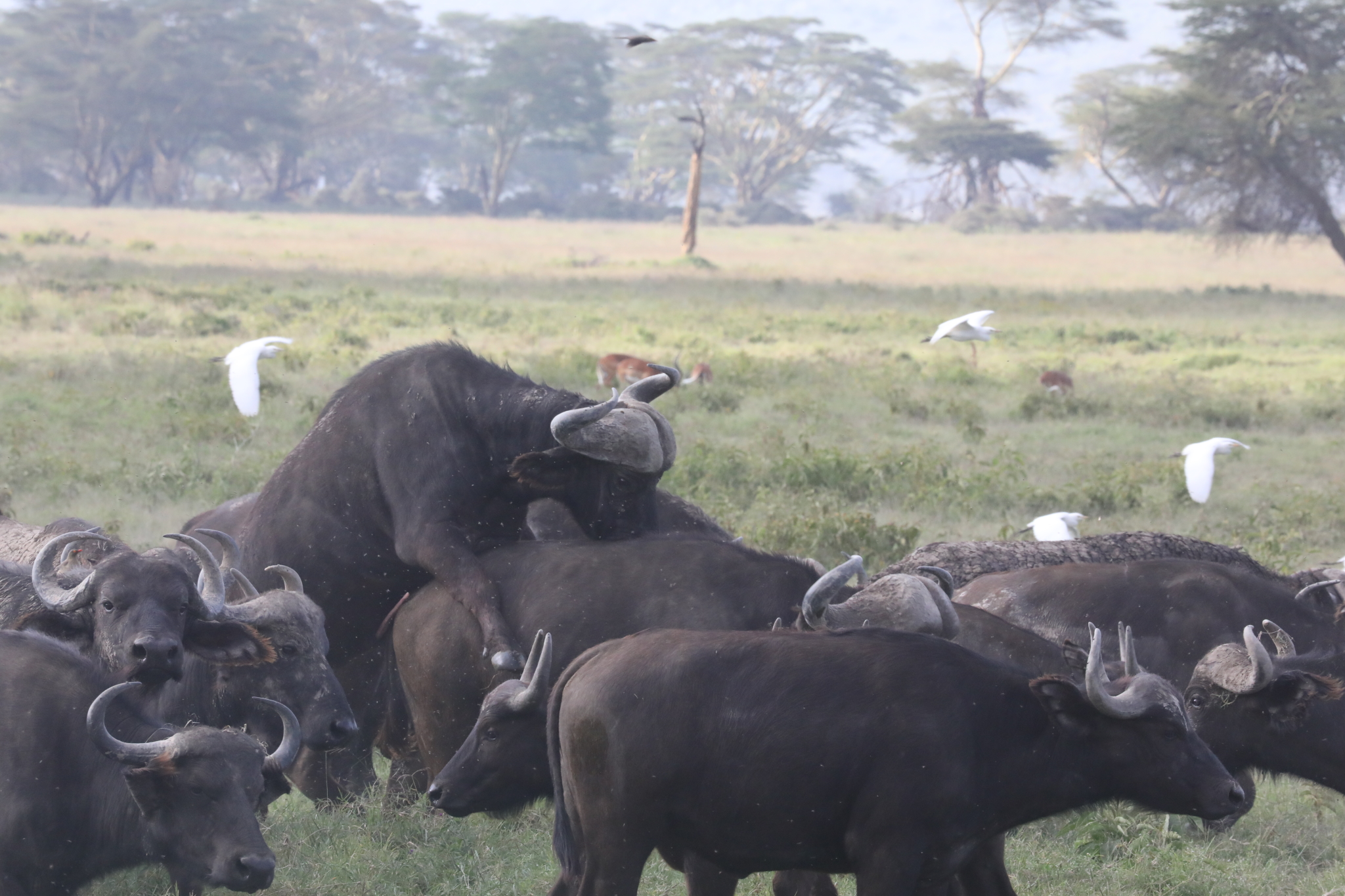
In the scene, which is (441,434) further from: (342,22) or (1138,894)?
(342,22)

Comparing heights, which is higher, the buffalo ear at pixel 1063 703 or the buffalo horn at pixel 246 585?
the buffalo ear at pixel 1063 703

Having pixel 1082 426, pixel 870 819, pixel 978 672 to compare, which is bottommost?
pixel 1082 426

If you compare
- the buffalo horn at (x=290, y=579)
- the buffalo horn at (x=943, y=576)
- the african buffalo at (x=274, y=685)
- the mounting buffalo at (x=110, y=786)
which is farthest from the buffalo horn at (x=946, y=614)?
the buffalo horn at (x=290, y=579)

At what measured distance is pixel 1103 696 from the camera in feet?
12.2

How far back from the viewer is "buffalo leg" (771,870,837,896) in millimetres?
4434

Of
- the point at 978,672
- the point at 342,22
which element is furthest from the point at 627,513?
the point at 342,22

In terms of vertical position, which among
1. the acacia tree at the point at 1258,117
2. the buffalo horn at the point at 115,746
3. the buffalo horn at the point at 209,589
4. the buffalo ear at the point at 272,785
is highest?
the acacia tree at the point at 1258,117

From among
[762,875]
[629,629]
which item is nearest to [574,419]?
[629,629]

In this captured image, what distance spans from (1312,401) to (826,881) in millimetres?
12006

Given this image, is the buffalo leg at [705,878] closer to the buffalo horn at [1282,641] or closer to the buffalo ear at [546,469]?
the buffalo ear at [546,469]

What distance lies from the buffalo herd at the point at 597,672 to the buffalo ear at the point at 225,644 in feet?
0.03

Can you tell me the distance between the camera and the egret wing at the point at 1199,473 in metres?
9.02

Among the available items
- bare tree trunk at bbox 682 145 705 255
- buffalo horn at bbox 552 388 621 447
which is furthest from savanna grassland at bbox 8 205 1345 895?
bare tree trunk at bbox 682 145 705 255

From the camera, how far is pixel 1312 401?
14750mm
